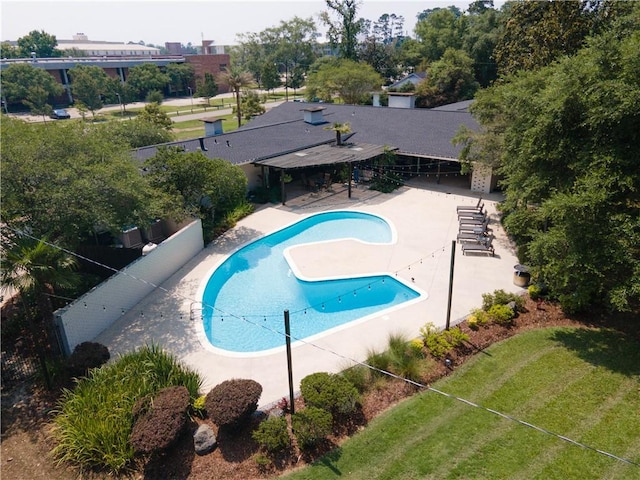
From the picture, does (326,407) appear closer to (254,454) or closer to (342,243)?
(254,454)

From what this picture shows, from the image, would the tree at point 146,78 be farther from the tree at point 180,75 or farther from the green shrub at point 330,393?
the green shrub at point 330,393

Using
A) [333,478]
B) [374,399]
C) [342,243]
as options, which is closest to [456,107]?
[342,243]

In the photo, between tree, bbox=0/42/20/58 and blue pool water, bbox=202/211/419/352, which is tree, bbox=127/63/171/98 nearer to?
tree, bbox=0/42/20/58

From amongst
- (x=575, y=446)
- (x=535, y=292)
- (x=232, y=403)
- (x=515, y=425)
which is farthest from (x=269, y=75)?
(x=575, y=446)

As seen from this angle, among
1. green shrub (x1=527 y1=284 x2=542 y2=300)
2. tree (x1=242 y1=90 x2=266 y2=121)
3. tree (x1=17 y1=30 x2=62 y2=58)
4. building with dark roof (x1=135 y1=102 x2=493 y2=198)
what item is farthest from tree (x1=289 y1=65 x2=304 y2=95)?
green shrub (x1=527 y1=284 x2=542 y2=300)

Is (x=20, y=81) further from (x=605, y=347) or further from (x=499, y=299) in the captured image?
(x=605, y=347)
